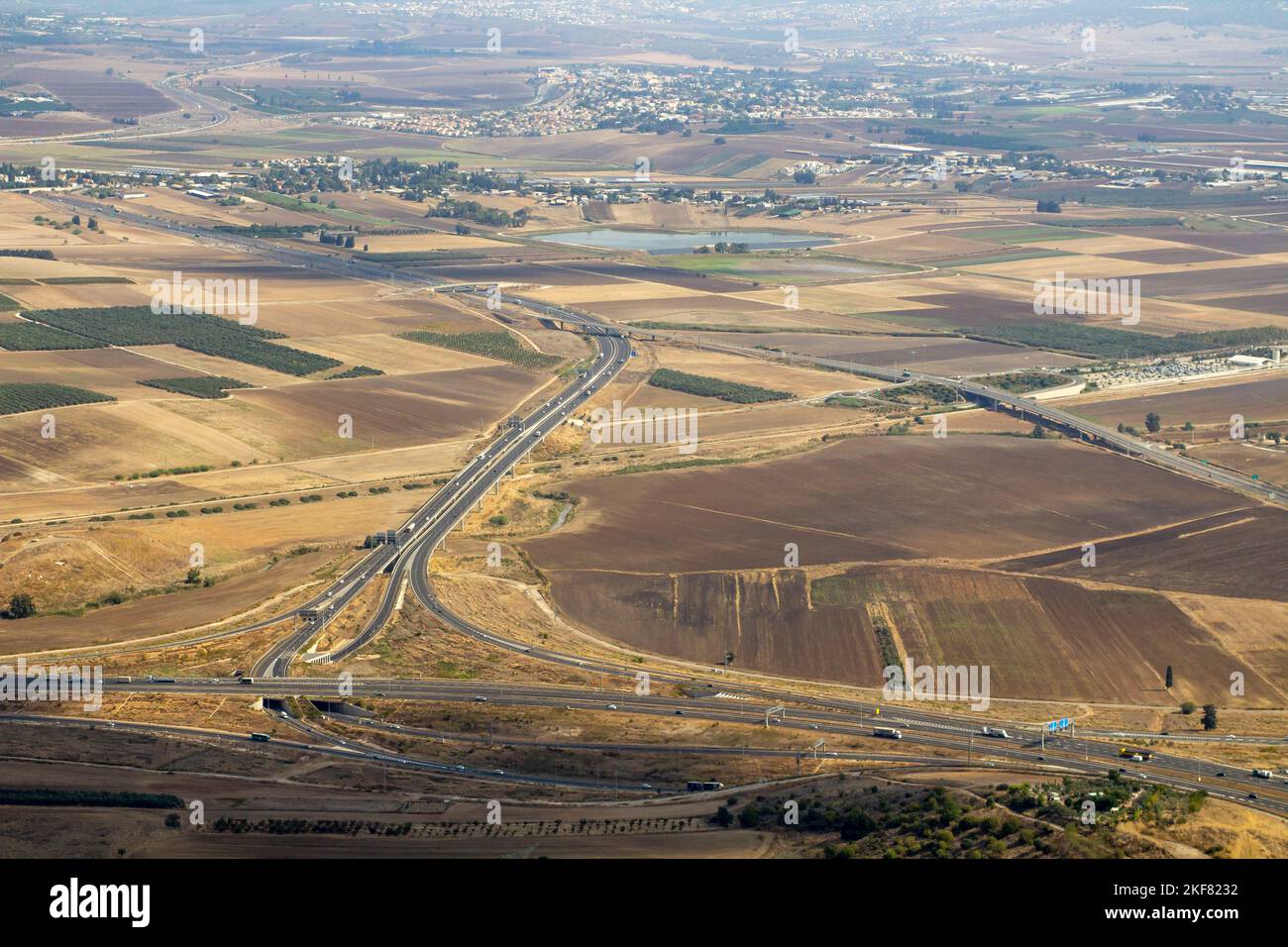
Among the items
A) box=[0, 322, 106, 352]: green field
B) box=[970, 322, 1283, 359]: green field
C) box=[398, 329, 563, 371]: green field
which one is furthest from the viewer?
box=[970, 322, 1283, 359]: green field

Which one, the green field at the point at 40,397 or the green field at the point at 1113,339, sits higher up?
Result: the green field at the point at 1113,339

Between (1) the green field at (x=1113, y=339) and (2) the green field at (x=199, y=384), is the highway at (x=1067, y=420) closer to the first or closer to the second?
(1) the green field at (x=1113, y=339)

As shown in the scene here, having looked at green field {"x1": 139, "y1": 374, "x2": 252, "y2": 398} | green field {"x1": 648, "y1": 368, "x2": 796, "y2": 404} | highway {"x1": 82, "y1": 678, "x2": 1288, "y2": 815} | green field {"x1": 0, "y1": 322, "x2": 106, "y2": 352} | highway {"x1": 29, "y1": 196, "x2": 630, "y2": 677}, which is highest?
green field {"x1": 0, "y1": 322, "x2": 106, "y2": 352}

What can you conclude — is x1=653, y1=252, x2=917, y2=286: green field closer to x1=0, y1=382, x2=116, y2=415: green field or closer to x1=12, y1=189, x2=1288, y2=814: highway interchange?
x1=0, y1=382, x2=116, y2=415: green field

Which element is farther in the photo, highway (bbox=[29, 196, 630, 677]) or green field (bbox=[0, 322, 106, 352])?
green field (bbox=[0, 322, 106, 352])

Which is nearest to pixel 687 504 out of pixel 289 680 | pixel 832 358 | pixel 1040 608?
pixel 1040 608

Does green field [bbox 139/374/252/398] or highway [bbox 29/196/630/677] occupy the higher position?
green field [bbox 139/374/252/398]

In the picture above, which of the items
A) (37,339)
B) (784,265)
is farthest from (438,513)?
(784,265)

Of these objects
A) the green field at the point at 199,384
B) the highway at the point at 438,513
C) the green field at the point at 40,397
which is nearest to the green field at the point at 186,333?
the green field at the point at 199,384

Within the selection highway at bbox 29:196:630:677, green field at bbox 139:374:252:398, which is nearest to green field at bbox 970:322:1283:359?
highway at bbox 29:196:630:677

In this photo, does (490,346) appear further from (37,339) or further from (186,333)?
(37,339)

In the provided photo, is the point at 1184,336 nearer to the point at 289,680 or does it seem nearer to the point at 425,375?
the point at 425,375
